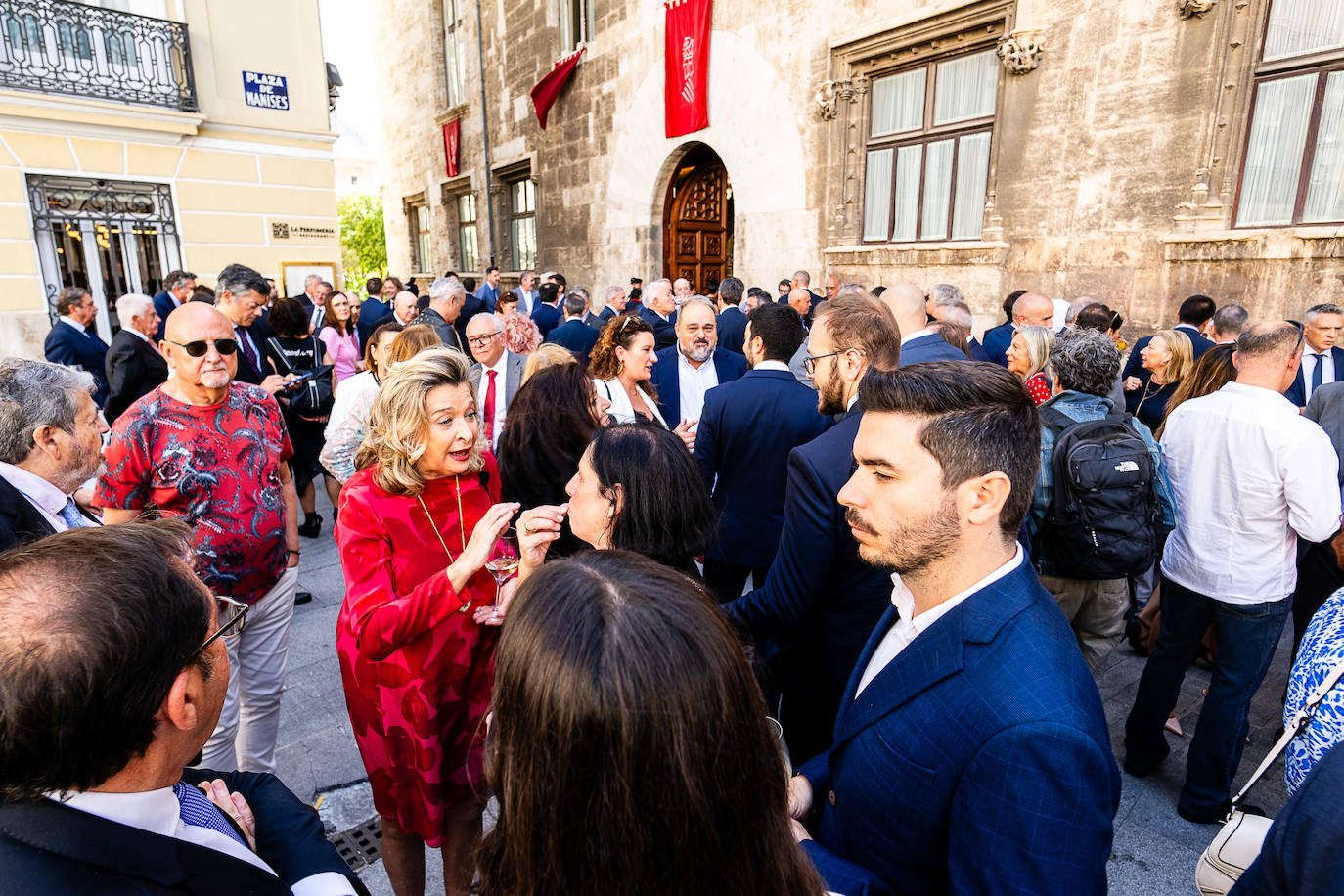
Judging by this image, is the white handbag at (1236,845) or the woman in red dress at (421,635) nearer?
the white handbag at (1236,845)

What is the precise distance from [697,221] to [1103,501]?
1145 cm

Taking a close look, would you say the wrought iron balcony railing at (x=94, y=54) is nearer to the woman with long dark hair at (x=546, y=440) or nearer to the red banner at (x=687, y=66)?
the red banner at (x=687, y=66)

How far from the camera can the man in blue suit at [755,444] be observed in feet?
10.6

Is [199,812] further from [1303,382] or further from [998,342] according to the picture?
[1303,382]

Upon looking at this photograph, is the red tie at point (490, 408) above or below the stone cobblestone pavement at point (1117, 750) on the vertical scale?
above

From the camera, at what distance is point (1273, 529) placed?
8.99 feet

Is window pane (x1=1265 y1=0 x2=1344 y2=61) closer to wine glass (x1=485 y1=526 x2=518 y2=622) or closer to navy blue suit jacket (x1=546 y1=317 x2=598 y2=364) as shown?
navy blue suit jacket (x1=546 y1=317 x2=598 y2=364)

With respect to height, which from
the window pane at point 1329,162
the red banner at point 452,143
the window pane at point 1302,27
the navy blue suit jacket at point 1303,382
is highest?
the red banner at point 452,143

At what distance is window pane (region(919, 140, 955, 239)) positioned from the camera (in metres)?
8.43

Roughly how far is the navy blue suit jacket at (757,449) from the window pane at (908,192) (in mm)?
6680

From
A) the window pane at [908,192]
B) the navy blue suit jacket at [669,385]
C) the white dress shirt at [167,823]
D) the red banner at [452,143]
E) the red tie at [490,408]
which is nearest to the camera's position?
the white dress shirt at [167,823]

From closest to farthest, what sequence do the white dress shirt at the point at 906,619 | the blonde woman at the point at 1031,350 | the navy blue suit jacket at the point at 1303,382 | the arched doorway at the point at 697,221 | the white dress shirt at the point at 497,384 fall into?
the white dress shirt at the point at 906,619 → the blonde woman at the point at 1031,350 → the white dress shirt at the point at 497,384 → the navy blue suit jacket at the point at 1303,382 → the arched doorway at the point at 697,221

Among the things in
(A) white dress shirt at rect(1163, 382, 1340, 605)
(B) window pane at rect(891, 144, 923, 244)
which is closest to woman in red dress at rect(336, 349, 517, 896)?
(A) white dress shirt at rect(1163, 382, 1340, 605)

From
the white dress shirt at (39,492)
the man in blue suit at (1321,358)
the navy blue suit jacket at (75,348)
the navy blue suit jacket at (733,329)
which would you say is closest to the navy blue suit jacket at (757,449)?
the white dress shirt at (39,492)
